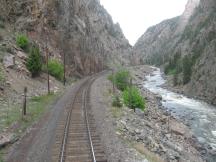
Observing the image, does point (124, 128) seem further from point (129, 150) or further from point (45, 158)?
point (45, 158)

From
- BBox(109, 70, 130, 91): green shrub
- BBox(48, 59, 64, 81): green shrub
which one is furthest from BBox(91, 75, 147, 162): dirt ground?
BBox(48, 59, 64, 81): green shrub

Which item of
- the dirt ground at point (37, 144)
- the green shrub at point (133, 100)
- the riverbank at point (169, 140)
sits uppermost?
the green shrub at point (133, 100)

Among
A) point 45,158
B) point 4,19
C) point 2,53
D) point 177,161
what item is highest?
point 4,19

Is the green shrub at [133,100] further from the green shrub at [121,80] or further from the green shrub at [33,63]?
the green shrub at [121,80]

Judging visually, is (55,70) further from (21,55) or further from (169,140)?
(169,140)

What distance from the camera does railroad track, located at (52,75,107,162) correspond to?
61.1ft

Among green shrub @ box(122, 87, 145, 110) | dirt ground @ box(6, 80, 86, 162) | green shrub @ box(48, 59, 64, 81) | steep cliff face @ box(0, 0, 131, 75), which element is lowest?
dirt ground @ box(6, 80, 86, 162)

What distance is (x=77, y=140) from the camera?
856 inches

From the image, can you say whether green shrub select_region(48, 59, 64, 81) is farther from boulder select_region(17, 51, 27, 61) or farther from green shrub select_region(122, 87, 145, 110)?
green shrub select_region(122, 87, 145, 110)

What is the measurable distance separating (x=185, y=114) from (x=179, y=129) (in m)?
13.3

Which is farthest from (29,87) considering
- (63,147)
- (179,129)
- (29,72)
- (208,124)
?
(63,147)

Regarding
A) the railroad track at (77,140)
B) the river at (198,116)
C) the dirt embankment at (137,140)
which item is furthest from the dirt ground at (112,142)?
the river at (198,116)

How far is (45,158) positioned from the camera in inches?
738

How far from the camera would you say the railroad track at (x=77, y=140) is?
18.6 meters
